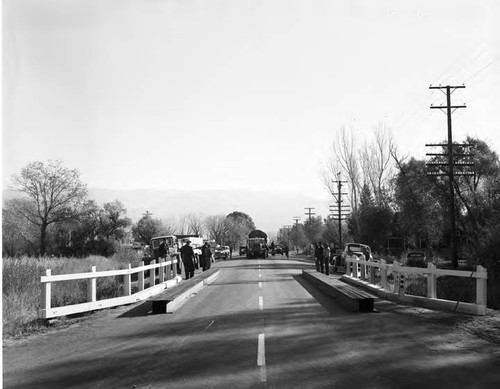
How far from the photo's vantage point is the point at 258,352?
29.8 ft

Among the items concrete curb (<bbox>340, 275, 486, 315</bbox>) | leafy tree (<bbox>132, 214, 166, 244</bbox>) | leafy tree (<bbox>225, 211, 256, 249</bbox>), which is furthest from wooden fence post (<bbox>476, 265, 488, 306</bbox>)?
leafy tree (<bbox>225, 211, 256, 249</bbox>)

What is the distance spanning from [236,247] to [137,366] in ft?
472

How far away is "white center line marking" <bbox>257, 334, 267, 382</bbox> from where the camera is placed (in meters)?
7.46

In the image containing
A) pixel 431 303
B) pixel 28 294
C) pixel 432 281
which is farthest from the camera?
pixel 28 294

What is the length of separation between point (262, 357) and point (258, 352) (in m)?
0.42

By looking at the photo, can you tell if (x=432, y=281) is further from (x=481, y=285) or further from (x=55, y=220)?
(x=55, y=220)

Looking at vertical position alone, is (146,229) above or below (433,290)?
above

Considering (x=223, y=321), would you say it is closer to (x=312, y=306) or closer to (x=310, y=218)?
(x=312, y=306)

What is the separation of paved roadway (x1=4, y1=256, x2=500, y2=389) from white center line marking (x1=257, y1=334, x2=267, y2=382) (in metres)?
0.02

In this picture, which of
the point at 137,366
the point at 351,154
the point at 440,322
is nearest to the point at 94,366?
the point at 137,366

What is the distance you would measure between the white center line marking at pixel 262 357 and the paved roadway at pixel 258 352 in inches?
0.7

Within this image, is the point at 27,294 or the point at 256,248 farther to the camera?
the point at 256,248

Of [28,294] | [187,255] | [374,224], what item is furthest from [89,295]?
[374,224]

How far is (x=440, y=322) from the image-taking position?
40.8 ft
